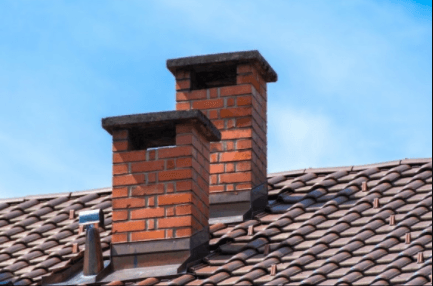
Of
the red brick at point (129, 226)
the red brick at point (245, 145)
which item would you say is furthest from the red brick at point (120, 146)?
the red brick at point (245, 145)

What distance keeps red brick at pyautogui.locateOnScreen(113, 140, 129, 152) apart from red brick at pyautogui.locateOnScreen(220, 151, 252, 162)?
3.27 feet

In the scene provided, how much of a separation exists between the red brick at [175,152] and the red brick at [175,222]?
57cm

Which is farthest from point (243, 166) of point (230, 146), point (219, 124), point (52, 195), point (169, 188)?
point (52, 195)

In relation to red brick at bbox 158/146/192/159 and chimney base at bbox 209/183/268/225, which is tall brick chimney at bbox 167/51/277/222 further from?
red brick at bbox 158/146/192/159

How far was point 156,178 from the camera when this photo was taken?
35.4 feet

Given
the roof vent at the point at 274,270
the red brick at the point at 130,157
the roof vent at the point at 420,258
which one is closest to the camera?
the roof vent at the point at 420,258

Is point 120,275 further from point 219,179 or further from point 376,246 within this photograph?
point 376,246

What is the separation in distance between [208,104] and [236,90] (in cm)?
31

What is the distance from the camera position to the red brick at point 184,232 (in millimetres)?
10516

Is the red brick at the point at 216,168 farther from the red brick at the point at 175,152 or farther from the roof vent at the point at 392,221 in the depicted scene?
the roof vent at the point at 392,221

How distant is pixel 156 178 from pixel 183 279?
1.06 meters

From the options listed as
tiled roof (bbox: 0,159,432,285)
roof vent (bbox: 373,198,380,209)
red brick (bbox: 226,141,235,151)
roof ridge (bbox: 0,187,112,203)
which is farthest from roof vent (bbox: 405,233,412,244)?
roof ridge (bbox: 0,187,112,203)

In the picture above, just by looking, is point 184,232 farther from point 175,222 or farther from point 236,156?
point 236,156

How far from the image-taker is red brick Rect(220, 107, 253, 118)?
11.6 meters
